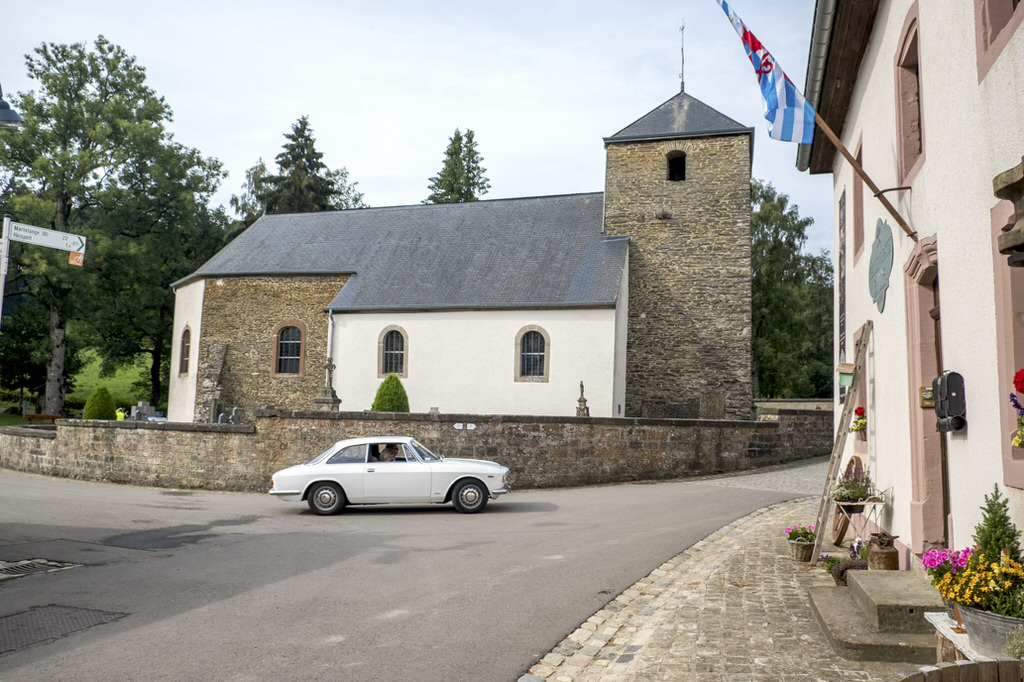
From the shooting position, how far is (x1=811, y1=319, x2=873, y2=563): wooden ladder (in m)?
8.48

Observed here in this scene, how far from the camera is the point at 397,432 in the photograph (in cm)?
1855

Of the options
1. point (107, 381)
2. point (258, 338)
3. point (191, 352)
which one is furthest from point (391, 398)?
point (107, 381)

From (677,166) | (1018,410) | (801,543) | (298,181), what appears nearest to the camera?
(1018,410)

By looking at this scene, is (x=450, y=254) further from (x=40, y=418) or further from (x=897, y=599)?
(x=897, y=599)

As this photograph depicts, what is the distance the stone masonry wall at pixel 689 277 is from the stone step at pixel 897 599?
20.3 metres

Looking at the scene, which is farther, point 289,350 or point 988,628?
point 289,350

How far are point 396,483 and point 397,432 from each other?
5.08 m

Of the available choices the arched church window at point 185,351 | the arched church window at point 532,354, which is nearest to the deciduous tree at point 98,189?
the arched church window at point 185,351

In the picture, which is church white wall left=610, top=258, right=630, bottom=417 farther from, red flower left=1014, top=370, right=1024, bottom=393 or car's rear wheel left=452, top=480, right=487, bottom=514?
red flower left=1014, top=370, right=1024, bottom=393

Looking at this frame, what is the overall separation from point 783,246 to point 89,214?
126 ft

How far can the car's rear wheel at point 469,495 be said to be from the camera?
1356 cm

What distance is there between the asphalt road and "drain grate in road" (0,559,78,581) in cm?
21

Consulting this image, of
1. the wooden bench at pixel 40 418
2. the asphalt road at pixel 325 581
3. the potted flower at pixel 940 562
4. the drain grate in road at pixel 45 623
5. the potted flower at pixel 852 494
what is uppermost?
the wooden bench at pixel 40 418

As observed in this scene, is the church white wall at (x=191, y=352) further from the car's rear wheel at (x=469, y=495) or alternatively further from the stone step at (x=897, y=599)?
the stone step at (x=897, y=599)
